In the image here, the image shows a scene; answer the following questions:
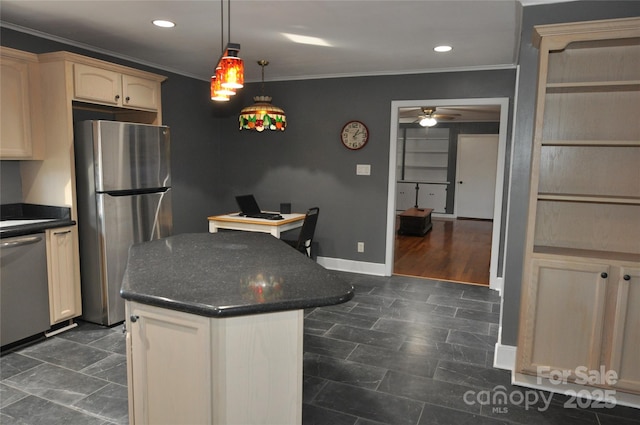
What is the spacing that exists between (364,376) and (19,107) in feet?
10.3

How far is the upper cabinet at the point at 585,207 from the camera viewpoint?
7.97 feet

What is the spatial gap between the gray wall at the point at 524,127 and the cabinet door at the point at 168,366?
80.0 inches

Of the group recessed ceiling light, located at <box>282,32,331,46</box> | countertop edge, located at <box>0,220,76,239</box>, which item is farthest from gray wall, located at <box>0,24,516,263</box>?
countertop edge, located at <box>0,220,76,239</box>

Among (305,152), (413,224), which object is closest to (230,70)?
(305,152)

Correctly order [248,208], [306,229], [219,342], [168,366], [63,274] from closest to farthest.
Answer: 1. [219,342]
2. [168,366]
3. [63,274]
4. [306,229]
5. [248,208]

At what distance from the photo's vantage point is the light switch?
200 inches

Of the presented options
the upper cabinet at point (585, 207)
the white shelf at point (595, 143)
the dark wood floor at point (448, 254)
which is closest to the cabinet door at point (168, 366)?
the upper cabinet at point (585, 207)

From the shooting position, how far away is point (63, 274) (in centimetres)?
333

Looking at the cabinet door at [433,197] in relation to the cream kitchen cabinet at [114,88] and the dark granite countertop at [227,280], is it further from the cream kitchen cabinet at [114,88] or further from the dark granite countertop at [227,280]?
the dark granite countertop at [227,280]

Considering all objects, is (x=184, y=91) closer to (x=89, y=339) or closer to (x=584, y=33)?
(x=89, y=339)


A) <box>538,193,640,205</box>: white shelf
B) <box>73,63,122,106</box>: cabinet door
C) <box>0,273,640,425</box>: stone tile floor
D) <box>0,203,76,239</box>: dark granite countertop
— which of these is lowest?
<box>0,273,640,425</box>: stone tile floor

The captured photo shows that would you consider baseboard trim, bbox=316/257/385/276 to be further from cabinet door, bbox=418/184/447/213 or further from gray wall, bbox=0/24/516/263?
cabinet door, bbox=418/184/447/213

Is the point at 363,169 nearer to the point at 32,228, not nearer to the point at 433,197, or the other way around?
the point at 32,228

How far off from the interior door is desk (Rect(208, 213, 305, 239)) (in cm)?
637
